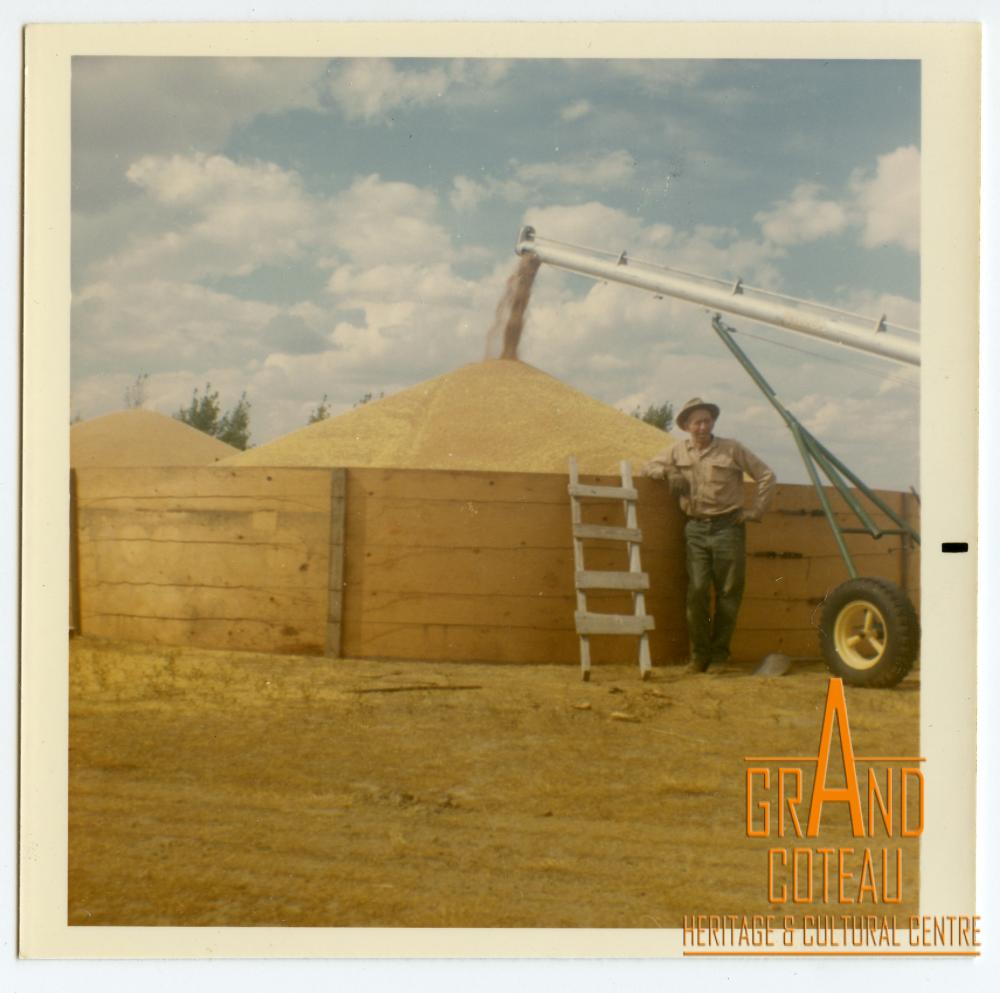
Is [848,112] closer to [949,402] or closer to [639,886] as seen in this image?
[949,402]

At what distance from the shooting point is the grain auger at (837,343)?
629 cm

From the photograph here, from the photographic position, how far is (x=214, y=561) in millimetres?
7707

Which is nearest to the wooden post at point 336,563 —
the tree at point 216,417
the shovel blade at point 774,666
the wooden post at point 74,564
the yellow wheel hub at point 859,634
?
the tree at point 216,417

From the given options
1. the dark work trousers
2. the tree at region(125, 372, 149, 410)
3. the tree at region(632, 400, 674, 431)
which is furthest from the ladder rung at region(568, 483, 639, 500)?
the tree at region(125, 372, 149, 410)

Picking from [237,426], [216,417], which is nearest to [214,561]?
[216,417]

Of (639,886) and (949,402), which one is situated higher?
(949,402)

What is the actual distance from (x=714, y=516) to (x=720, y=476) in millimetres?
297

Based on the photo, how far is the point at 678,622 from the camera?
26.2ft

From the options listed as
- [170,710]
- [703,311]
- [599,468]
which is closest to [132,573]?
[170,710]

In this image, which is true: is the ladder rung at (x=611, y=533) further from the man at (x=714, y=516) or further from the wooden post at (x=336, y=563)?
the wooden post at (x=336, y=563)

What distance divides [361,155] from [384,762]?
3.43 m

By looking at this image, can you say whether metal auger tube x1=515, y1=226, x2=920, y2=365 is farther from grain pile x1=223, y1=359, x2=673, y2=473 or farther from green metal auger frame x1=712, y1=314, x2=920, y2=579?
grain pile x1=223, y1=359, x2=673, y2=473

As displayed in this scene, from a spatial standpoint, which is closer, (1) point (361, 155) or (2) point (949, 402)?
(2) point (949, 402)

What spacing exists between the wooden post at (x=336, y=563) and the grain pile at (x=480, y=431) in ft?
4.15
